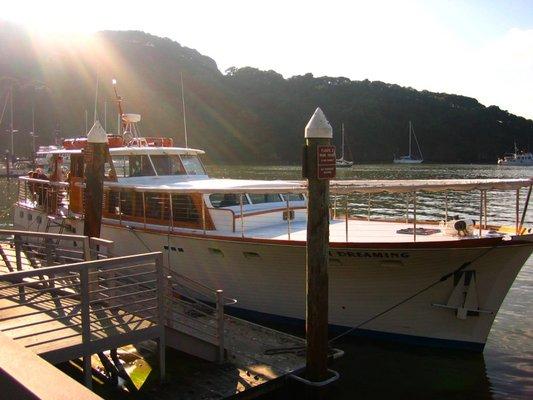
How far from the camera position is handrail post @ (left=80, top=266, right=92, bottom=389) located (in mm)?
6711

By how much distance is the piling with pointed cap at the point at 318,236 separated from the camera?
7945 mm

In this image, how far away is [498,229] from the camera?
11.0 meters

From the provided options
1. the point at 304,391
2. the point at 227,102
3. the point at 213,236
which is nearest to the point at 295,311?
the point at 213,236

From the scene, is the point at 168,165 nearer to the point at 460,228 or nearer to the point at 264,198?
the point at 264,198

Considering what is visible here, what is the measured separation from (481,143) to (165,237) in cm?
14959

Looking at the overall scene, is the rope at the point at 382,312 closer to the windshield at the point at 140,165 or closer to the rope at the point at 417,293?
the rope at the point at 417,293

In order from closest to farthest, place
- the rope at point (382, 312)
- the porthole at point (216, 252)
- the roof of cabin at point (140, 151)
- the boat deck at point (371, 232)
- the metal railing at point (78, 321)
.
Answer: the metal railing at point (78, 321) → the rope at point (382, 312) → the boat deck at point (371, 232) → the porthole at point (216, 252) → the roof of cabin at point (140, 151)

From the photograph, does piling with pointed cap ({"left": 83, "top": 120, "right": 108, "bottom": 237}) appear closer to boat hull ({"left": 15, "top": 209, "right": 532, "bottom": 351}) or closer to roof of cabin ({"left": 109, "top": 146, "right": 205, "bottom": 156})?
boat hull ({"left": 15, "top": 209, "right": 532, "bottom": 351})

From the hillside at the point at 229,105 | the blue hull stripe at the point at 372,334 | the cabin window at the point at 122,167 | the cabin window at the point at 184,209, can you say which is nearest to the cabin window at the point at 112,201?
the cabin window at the point at 122,167

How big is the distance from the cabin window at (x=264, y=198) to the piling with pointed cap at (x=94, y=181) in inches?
148

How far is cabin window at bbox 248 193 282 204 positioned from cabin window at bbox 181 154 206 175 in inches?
110

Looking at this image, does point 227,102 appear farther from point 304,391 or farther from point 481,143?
point 304,391

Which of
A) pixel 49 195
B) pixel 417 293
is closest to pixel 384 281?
pixel 417 293

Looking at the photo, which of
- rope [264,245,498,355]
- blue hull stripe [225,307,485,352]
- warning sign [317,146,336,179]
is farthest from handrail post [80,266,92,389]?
blue hull stripe [225,307,485,352]
